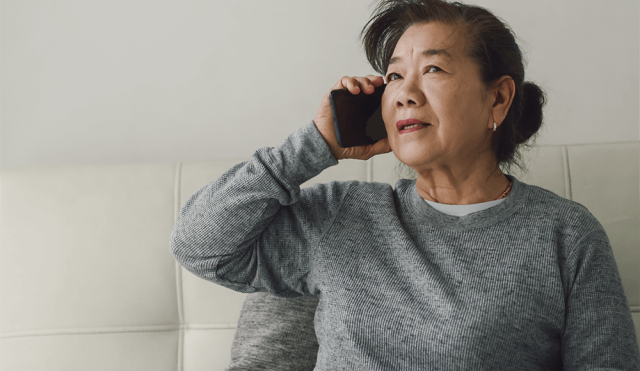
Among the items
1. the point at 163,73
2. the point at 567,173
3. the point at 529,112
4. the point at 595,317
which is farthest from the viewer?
the point at 163,73

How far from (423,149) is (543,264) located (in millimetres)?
280

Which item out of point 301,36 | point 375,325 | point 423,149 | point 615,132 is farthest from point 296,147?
point 615,132

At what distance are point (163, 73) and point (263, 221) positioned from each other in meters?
0.83

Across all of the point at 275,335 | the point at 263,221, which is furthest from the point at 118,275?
the point at 263,221

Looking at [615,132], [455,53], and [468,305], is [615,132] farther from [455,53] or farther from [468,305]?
[468,305]

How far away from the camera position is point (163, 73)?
5.04ft

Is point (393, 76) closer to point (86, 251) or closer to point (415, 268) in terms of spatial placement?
point (415, 268)

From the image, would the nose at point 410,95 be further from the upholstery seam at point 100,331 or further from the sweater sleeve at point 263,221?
the upholstery seam at point 100,331

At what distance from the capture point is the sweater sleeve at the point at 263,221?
883 mm

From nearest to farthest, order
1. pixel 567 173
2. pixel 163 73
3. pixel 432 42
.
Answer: pixel 432 42 < pixel 567 173 < pixel 163 73

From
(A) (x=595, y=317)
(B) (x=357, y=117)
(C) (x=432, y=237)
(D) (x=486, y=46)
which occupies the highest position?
(D) (x=486, y=46)

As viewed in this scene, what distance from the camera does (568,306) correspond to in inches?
33.7

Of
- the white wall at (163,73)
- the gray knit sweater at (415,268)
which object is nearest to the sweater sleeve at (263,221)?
the gray knit sweater at (415,268)

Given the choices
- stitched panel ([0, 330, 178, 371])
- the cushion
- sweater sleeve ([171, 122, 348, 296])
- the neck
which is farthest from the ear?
stitched panel ([0, 330, 178, 371])
